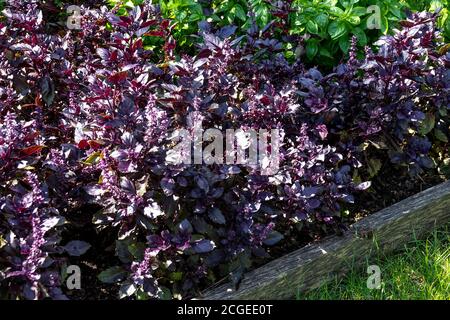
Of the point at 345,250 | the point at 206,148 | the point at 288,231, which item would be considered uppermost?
the point at 206,148

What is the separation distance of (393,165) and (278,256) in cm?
90

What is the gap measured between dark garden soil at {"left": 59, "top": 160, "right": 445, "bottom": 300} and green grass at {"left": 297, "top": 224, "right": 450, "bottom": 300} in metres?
0.22

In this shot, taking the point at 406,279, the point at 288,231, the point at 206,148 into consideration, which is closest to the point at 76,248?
the point at 206,148

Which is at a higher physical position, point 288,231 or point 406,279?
point 288,231

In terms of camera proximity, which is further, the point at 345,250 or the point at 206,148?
the point at 345,250

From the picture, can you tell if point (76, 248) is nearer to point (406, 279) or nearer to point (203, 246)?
point (203, 246)

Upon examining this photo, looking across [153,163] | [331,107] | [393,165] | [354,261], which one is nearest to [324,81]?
[331,107]

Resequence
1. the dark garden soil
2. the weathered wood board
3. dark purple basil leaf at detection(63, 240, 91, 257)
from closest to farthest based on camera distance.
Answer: dark purple basil leaf at detection(63, 240, 91, 257), the weathered wood board, the dark garden soil

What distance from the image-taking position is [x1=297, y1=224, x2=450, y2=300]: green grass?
297 centimetres

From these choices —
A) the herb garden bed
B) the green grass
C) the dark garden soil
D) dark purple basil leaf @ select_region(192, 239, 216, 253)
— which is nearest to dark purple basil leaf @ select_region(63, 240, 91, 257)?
the herb garden bed

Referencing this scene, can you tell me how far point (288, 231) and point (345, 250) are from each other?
26 centimetres

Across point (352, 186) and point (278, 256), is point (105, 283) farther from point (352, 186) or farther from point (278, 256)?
point (352, 186)

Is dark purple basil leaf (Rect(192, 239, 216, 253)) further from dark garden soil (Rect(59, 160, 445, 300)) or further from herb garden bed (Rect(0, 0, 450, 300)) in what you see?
dark garden soil (Rect(59, 160, 445, 300))

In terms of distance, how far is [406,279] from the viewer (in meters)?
3.05
